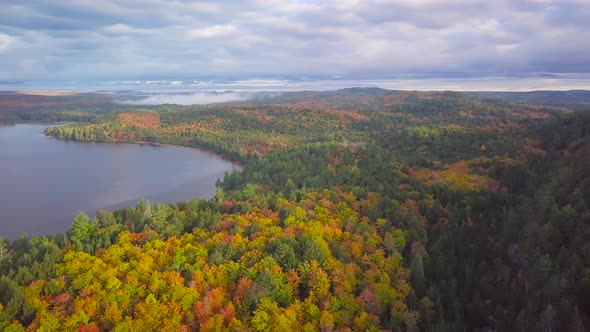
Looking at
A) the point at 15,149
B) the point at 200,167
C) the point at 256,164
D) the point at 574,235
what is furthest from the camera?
the point at 15,149

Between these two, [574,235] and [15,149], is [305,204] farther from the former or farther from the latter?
[15,149]

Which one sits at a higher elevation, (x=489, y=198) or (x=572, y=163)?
(x=572, y=163)

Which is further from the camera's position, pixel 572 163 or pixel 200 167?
pixel 200 167

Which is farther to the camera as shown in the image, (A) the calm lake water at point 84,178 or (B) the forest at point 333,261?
(A) the calm lake water at point 84,178

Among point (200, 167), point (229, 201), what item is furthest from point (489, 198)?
point (200, 167)

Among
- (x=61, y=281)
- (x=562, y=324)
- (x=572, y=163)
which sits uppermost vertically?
(x=572, y=163)

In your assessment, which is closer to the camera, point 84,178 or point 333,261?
point 333,261

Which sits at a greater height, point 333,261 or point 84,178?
point 84,178

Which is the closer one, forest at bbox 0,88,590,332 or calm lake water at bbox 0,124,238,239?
forest at bbox 0,88,590,332
